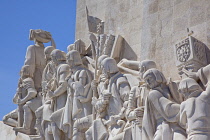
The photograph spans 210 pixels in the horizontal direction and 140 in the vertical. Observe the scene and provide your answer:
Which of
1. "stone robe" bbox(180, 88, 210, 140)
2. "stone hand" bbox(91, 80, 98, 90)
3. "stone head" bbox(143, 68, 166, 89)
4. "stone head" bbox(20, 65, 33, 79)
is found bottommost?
"stone robe" bbox(180, 88, 210, 140)

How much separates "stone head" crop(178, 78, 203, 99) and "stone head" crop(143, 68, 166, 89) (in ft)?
1.83

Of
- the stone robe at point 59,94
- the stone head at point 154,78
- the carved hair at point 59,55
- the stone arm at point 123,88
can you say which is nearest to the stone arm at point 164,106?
the stone head at point 154,78

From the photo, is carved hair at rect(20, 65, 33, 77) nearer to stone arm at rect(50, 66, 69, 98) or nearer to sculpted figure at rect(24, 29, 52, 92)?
sculpted figure at rect(24, 29, 52, 92)

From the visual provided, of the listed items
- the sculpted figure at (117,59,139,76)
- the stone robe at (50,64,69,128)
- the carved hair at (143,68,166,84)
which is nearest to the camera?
the carved hair at (143,68,166,84)

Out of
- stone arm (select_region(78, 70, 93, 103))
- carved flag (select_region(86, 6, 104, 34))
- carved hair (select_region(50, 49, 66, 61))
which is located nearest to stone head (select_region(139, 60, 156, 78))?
stone arm (select_region(78, 70, 93, 103))

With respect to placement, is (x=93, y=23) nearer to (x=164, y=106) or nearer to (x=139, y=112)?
(x=139, y=112)

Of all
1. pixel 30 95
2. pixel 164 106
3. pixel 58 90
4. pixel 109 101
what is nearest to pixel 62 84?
pixel 58 90

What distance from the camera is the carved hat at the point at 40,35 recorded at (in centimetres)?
1112

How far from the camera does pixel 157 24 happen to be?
8.19 metres

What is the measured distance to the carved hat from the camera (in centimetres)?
1112

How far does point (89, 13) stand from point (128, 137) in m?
3.94

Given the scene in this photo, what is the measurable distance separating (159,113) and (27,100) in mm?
4434

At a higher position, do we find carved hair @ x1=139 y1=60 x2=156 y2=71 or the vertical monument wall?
the vertical monument wall

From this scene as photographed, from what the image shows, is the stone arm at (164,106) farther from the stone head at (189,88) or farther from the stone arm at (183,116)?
the stone head at (189,88)
